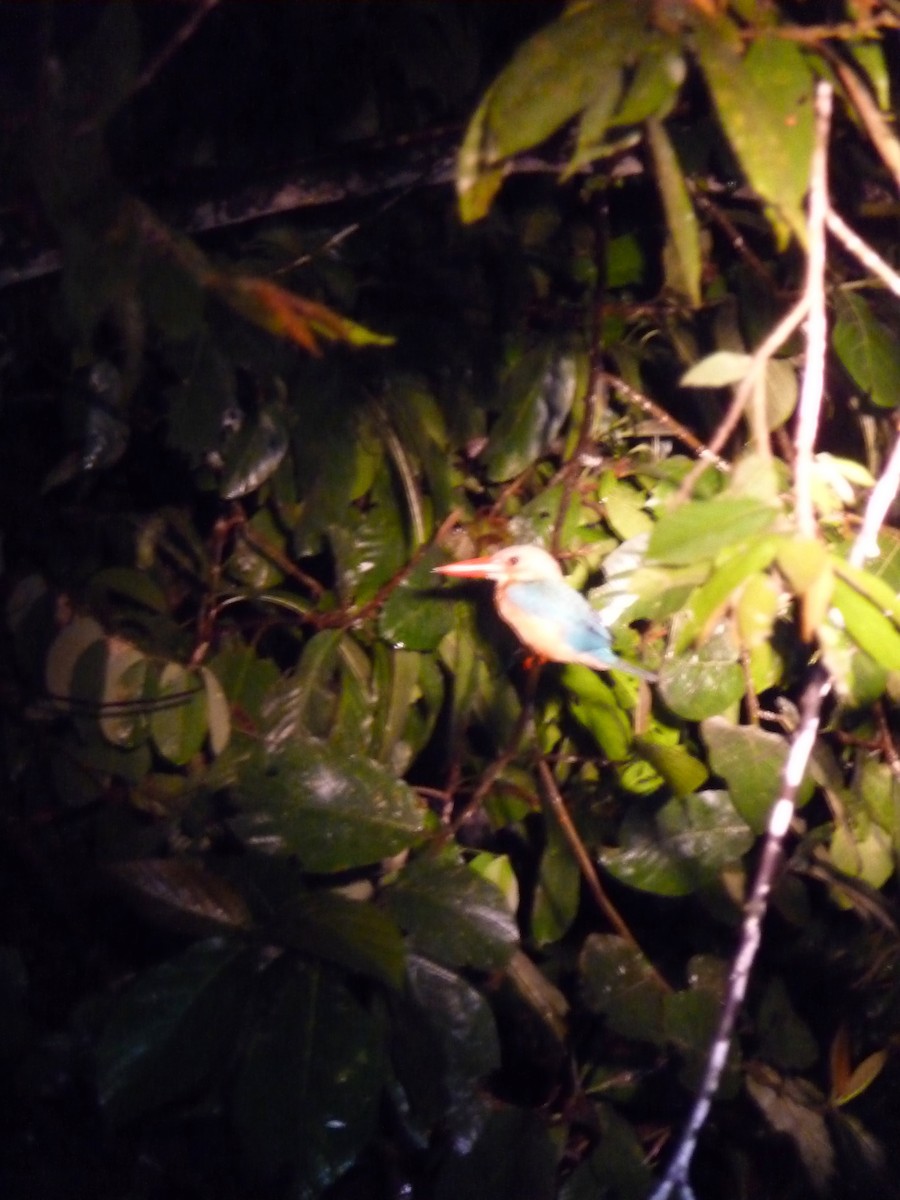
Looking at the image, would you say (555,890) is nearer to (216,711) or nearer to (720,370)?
(216,711)

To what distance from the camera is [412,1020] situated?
3.88ft

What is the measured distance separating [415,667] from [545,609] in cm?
29

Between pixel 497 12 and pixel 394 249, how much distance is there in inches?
14.1

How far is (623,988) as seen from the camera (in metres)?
1.50

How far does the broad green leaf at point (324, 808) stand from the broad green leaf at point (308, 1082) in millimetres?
252

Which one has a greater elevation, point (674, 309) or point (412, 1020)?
point (674, 309)

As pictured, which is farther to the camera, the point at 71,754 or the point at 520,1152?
the point at 71,754

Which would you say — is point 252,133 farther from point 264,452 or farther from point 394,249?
point 264,452

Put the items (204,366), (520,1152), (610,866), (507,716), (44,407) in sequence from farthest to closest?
(44,407) < (507,716) < (610,866) < (520,1152) < (204,366)

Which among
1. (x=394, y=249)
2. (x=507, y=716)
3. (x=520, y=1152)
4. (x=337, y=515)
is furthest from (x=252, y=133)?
(x=520, y=1152)

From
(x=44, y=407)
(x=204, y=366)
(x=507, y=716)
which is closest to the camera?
(x=204, y=366)

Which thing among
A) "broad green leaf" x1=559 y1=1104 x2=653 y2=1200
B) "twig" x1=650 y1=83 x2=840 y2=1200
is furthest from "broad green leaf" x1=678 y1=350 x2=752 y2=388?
"broad green leaf" x1=559 y1=1104 x2=653 y2=1200

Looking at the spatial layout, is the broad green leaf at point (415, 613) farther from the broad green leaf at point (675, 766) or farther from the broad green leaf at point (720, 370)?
the broad green leaf at point (720, 370)

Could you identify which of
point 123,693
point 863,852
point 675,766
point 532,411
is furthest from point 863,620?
point 123,693
